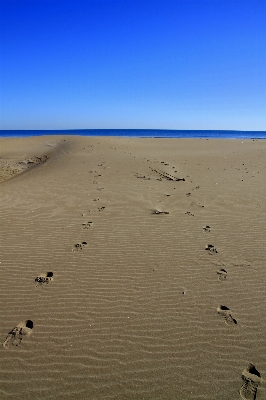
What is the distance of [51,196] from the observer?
10.1 metres

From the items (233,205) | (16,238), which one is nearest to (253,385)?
(16,238)

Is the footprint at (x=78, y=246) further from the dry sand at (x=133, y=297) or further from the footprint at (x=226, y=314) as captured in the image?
the footprint at (x=226, y=314)

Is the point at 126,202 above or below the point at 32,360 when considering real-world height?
above

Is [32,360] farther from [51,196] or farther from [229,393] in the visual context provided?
[51,196]

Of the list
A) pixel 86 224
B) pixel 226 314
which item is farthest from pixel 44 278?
pixel 226 314

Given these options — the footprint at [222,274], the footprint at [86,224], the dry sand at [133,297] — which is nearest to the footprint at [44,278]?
the dry sand at [133,297]

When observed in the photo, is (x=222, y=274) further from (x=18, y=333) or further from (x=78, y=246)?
(x=18, y=333)

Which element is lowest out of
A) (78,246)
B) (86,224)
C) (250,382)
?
(250,382)

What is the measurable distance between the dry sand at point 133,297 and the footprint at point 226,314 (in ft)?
0.05

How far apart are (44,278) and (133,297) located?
157 cm

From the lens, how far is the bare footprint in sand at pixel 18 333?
3.46 m

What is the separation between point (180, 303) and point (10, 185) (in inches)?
399

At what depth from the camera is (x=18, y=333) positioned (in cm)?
361

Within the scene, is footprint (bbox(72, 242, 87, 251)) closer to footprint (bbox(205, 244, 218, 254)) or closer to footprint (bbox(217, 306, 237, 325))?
footprint (bbox(205, 244, 218, 254))
